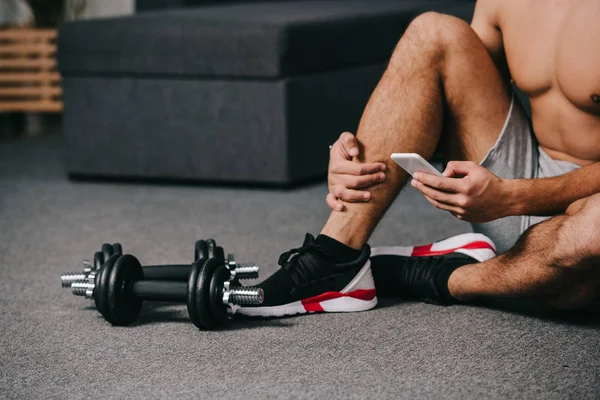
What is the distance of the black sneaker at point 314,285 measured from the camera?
1396 millimetres

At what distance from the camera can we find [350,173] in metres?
1.37

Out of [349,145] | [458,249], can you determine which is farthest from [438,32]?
[458,249]

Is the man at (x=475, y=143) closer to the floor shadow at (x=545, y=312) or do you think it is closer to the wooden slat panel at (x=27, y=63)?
the floor shadow at (x=545, y=312)

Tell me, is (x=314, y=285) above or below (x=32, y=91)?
above

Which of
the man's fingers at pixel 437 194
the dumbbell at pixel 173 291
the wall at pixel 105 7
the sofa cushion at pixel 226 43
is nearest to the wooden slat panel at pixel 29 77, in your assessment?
the wall at pixel 105 7

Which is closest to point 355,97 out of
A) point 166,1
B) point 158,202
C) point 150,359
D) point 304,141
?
point 304,141

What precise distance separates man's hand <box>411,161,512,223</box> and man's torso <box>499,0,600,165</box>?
0.22 metres

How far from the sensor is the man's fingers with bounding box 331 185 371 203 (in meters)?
1.38

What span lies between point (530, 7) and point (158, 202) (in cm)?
129

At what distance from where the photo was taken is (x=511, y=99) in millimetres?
1454

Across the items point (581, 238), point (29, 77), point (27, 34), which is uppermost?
point (581, 238)

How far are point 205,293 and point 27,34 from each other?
2933 mm

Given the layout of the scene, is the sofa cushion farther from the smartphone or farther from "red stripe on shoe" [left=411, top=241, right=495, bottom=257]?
the smartphone

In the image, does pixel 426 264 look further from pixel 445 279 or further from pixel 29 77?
pixel 29 77
